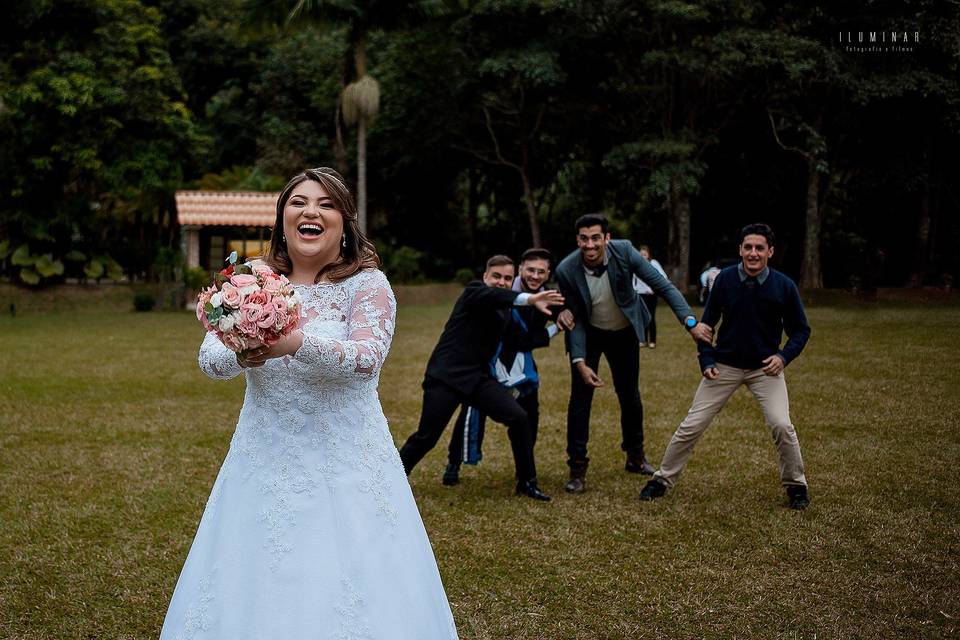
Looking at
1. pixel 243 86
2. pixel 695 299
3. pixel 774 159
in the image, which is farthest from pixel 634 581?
pixel 243 86

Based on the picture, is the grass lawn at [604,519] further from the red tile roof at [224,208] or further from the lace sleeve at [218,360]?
the red tile roof at [224,208]

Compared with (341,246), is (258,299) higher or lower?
lower

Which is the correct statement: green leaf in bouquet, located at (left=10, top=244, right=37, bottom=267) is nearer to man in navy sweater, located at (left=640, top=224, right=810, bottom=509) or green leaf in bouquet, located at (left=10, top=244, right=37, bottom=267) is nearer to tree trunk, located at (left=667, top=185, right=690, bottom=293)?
tree trunk, located at (left=667, top=185, right=690, bottom=293)

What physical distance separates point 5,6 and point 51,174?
207 inches

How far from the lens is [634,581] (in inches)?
210

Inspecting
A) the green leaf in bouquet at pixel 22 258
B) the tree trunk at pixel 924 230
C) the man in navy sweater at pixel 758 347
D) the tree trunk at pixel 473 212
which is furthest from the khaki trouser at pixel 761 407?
the tree trunk at pixel 473 212

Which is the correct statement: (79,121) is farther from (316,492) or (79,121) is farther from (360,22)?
(316,492)

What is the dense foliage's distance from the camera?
2564 centimetres

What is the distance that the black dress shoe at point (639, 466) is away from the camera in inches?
314

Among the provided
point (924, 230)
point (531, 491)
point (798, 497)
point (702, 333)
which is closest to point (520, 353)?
point (531, 491)

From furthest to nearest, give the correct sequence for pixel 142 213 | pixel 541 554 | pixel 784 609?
pixel 142 213, pixel 541 554, pixel 784 609

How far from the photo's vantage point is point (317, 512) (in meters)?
3.17

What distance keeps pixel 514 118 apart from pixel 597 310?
25547 mm

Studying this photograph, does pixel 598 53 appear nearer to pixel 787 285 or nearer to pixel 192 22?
pixel 192 22
